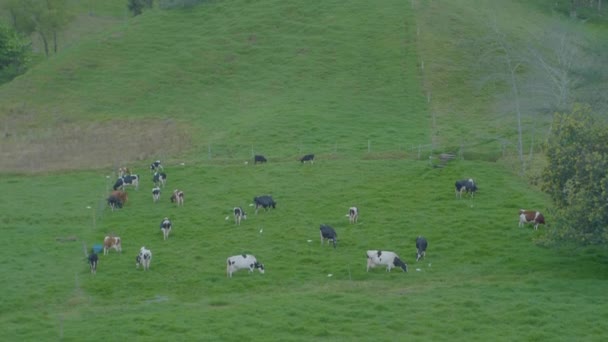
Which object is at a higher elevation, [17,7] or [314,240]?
[17,7]

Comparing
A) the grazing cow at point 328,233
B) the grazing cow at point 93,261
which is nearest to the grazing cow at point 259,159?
the grazing cow at point 328,233

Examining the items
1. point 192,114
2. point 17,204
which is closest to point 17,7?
point 192,114

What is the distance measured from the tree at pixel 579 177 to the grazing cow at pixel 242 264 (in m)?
14.7

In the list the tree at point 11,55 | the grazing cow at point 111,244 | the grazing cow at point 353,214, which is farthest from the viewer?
the tree at point 11,55

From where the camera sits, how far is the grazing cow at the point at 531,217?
4994 centimetres

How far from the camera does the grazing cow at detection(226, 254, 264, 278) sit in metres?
44.4

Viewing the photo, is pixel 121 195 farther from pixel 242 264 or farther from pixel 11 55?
pixel 11 55

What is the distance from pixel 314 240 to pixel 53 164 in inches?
1121

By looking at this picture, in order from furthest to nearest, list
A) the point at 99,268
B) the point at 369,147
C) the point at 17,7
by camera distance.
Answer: the point at 17,7, the point at 369,147, the point at 99,268

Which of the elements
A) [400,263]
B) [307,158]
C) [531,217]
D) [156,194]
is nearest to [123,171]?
[156,194]

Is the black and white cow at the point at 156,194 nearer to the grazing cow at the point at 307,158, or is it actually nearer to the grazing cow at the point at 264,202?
the grazing cow at the point at 264,202

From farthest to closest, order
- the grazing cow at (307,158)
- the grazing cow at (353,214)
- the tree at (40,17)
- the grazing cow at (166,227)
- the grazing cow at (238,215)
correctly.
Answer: the tree at (40,17), the grazing cow at (307,158), the grazing cow at (238,215), the grazing cow at (353,214), the grazing cow at (166,227)

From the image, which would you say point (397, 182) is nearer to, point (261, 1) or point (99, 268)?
point (99, 268)

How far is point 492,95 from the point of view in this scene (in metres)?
81.7
